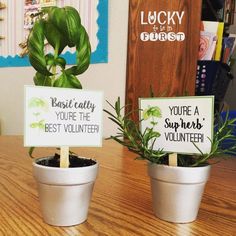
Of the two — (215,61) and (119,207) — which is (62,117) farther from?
(215,61)

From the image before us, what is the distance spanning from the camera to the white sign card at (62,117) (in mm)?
432

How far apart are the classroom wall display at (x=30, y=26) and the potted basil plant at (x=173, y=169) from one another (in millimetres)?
1444

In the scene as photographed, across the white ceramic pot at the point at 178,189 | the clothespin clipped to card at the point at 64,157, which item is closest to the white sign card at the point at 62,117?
the clothespin clipped to card at the point at 64,157

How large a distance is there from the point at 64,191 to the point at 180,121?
198 mm

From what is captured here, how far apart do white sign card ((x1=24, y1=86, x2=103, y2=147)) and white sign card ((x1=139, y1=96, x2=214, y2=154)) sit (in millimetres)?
84

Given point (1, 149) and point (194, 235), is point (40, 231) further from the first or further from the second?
point (1, 149)

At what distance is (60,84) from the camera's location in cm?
45

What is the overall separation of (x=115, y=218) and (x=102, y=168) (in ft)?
1.17

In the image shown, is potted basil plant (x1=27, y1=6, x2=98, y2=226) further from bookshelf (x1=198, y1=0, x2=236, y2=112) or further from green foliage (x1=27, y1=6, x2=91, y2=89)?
bookshelf (x1=198, y1=0, x2=236, y2=112)

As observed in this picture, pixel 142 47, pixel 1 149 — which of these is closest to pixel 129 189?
pixel 1 149

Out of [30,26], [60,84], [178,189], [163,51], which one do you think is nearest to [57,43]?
[60,84]

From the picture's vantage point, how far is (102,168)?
848 mm

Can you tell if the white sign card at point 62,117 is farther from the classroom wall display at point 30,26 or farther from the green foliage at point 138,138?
the classroom wall display at point 30,26

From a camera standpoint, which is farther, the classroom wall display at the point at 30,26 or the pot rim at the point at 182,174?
the classroom wall display at the point at 30,26
